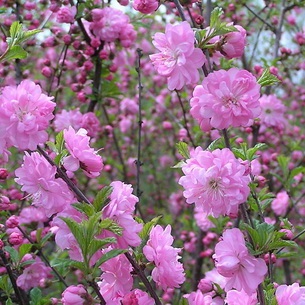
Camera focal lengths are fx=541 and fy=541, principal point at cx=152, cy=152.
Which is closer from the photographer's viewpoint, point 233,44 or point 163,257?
point 163,257

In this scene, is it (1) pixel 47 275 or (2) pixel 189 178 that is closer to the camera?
(2) pixel 189 178

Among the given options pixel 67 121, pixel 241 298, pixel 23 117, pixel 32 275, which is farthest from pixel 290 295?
pixel 67 121

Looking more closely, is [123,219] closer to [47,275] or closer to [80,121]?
[47,275]

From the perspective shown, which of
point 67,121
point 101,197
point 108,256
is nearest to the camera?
point 108,256

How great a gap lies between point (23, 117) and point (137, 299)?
0.59m

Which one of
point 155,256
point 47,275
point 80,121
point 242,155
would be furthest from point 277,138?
point 155,256

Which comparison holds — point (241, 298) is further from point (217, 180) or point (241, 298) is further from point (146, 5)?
point (146, 5)

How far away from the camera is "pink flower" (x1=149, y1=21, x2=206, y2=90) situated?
5.16 ft

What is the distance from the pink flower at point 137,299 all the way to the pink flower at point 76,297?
10cm

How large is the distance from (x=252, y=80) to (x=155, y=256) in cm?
58

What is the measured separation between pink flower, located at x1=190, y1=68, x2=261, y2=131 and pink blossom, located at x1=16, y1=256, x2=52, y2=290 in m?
1.21

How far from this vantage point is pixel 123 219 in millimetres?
1475

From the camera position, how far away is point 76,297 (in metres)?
1.45

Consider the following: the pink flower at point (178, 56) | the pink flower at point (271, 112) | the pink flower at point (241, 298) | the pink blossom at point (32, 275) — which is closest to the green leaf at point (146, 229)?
the pink flower at point (241, 298)
